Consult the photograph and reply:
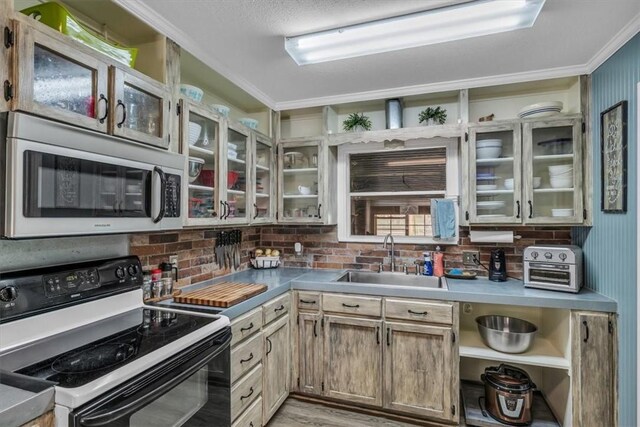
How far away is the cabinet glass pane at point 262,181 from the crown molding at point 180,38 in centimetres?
48

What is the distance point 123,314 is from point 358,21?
1.98m

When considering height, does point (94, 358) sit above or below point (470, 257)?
below

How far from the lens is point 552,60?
2.23 m

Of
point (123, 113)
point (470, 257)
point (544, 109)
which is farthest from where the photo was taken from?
point (470, 257)

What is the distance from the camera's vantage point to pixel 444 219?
9.05 feet

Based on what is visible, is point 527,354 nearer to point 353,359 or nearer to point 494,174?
point 353,359

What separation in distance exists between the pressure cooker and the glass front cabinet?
1.11 m

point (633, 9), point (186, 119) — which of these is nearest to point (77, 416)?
point (186, 119)

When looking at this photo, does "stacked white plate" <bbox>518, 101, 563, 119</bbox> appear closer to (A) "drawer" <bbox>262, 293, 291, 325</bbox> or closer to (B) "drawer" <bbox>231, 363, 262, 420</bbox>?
(A) "drawer" <bbox>262, 293, 291, 325</bbox>

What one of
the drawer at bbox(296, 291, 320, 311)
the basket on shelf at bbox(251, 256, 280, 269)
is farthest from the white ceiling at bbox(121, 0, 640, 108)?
the drawer at bbox(296, 291, 320, 311)

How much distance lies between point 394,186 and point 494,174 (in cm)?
82

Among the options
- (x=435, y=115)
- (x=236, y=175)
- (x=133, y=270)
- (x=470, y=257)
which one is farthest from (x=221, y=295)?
(x=435, y=115)

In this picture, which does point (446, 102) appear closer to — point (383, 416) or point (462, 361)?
point (462, 361)

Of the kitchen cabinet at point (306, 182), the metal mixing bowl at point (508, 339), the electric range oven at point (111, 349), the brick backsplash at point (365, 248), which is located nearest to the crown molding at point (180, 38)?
the kitchen cabinet at point (306, 182)
